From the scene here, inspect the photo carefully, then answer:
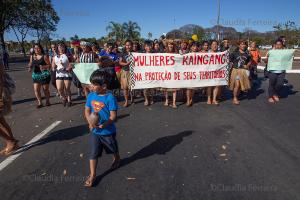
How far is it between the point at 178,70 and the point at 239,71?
185 cm

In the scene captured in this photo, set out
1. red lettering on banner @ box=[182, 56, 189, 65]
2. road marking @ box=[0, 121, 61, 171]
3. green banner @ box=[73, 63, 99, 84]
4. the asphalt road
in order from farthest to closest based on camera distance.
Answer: green banner @ box=[73, 63, 99, 84], red lettering on banner @ box=[182, 56, 189, 65], road marking @ box=[0, 121, 61, 171], the asphalt road

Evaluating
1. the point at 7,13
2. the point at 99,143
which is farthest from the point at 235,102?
the point at 7,13

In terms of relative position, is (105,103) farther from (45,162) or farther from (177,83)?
(177,83)

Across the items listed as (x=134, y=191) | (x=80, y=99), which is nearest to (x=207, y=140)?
(x=134, y=191)

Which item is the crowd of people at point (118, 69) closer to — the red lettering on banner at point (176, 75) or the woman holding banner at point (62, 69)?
the woman holding banner at point (62, 69)

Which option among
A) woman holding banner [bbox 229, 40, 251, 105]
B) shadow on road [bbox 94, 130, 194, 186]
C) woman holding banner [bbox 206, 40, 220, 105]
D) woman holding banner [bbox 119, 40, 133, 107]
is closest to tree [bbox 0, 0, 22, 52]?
woman holding banner [bbox 119, 40, 133, 107]

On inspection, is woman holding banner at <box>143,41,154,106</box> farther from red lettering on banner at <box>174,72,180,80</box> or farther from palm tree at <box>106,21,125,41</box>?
palm tree at <box>106,21,125,41</box>

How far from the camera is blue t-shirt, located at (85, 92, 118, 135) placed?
3688 millimetres

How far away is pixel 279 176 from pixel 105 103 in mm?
2586

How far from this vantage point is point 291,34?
39.4 metres

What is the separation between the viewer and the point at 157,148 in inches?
196

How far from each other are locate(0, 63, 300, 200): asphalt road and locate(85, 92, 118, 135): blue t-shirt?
72 centimetres

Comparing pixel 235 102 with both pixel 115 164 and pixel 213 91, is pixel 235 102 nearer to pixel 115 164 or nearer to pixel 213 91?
pixel 213 91

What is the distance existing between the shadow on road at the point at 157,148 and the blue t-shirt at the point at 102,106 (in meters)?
0.72
